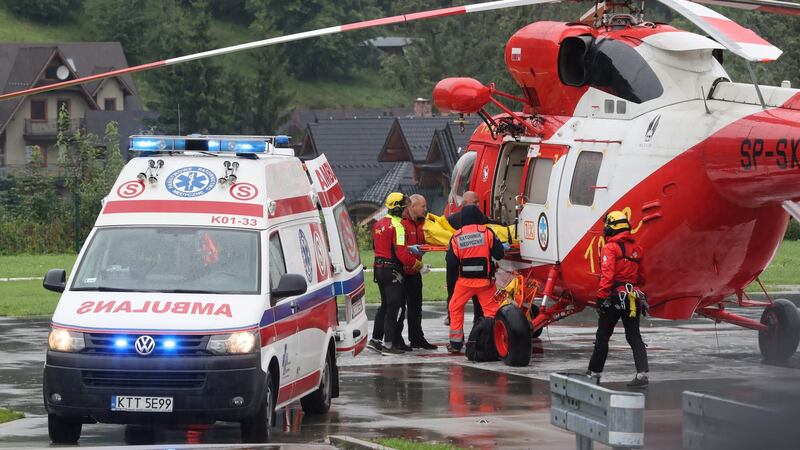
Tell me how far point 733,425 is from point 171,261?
18.7 ft

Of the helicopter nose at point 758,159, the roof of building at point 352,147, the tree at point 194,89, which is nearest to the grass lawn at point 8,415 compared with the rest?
the helicopter nose at point 758,159

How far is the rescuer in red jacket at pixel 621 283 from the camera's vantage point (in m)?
15.5

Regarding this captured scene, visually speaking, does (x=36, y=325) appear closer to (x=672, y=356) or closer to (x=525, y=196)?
(x=525, y=196)

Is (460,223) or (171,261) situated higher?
(460,223)

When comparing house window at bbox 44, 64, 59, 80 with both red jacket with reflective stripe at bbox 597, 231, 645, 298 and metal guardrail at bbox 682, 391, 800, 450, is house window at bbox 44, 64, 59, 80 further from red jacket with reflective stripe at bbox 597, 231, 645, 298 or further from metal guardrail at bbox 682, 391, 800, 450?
metal guardrail at bbox 682, 391, 800, 450

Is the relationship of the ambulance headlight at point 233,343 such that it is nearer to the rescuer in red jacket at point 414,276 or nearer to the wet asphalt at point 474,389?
the wet asphalt at point 474,389

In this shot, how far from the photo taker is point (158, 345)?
1162 cm

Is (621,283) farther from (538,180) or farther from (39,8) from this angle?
(39,8)

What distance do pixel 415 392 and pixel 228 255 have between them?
11.7 feet

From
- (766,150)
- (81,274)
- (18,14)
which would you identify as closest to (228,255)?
(81,274)

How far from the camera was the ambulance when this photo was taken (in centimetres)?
1159

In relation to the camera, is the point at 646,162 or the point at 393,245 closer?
the point at 646,162

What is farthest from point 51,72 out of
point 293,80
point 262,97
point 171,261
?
point 171,261

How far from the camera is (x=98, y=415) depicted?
38.1 feet
